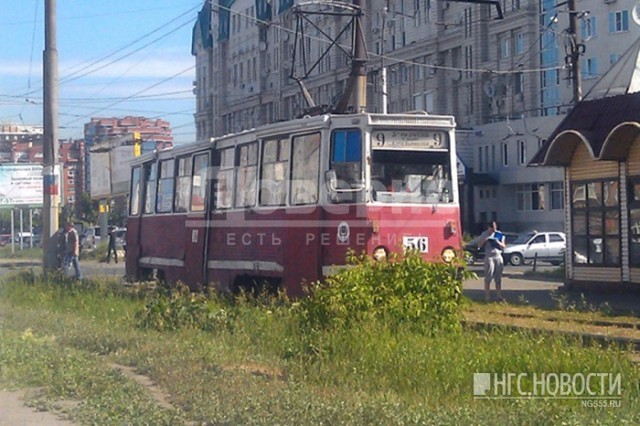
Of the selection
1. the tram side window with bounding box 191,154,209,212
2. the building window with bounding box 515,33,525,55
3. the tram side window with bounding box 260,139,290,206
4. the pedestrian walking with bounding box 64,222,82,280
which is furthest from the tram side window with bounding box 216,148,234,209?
the building window with bounding box 515,33,525,55

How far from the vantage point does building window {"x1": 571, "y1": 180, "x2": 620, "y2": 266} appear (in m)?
21.2

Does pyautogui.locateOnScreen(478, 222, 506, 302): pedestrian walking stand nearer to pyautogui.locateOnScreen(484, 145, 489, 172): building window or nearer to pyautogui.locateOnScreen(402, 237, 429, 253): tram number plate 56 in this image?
pyautogui.locateOnScreen(402, 237, 429, 253): tram number plate 56

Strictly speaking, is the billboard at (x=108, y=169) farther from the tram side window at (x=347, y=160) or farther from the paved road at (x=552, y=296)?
the tram side window at (x=347, y=160)

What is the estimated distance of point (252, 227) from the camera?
57.6 ft

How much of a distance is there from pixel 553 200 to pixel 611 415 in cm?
5023

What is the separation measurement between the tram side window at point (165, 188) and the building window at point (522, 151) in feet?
120

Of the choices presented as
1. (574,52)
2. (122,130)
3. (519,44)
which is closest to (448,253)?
(574,52)

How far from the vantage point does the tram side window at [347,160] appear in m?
15.8

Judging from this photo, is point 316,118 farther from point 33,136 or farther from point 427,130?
point 33,136

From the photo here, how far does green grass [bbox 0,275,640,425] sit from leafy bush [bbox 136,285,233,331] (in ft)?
0.18

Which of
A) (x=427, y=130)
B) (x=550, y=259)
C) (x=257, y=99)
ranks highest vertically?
(x=257, y=99)

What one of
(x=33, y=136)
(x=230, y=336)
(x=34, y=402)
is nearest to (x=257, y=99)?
(x=33, y=136)

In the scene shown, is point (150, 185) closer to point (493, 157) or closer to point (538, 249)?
point (538, 249)

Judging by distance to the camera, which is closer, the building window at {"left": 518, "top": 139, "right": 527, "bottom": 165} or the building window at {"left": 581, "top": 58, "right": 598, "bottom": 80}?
the building window at {"left": 581, "top": 58, "right": 598, "bottom": 80}
